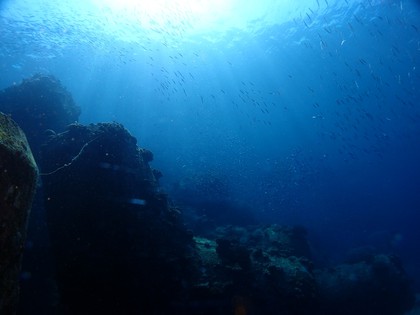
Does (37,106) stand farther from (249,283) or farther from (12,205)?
(12,205)

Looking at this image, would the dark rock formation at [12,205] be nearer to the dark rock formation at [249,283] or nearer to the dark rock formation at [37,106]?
the dark rock formation at [249,283]

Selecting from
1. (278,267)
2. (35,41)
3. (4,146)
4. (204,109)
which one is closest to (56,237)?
(4,146)

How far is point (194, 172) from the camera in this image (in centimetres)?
3175

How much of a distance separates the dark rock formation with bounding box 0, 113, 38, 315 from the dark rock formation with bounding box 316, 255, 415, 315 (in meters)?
10.6

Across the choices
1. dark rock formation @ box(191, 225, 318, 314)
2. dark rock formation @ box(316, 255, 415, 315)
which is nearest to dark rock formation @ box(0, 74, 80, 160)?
dark rock formation @ box(191, 225, 318, 314)

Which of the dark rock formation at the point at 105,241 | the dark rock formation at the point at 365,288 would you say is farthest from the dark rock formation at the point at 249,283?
the dark rock formation at the point at 365,288

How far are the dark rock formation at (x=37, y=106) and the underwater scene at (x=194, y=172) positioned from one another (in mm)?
82

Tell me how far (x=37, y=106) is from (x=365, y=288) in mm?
16366

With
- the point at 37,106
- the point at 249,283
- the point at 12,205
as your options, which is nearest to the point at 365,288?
the point at 249,283

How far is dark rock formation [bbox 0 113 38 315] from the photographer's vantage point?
208cm

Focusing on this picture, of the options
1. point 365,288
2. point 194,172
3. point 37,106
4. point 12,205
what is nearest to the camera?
point 12,205

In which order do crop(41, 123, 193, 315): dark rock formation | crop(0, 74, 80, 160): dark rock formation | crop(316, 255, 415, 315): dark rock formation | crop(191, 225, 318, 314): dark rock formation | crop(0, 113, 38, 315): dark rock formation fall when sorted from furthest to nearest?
crop(0, 74, 80, 160): dark rock formation → crop(316, 255, 415, 315): dark rock formation → crop(191, 225, 318, 314): dark rock formation → crop(41, 123, 193, 315): dark rock formation → crop(0, 113, 38, 315): dark rock formation

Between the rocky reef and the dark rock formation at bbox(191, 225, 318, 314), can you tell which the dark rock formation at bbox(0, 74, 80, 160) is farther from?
the dark rock formation at bbox(191, 225, 318, 314)

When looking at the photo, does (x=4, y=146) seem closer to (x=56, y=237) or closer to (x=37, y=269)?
(x=56, y=237)
